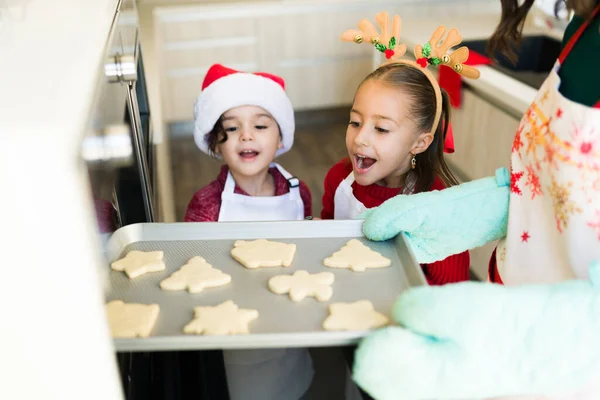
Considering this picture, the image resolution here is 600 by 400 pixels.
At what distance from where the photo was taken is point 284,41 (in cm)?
318

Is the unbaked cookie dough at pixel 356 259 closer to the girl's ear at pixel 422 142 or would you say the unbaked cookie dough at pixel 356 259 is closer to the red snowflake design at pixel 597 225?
the red snowflake design at pixel 597 225

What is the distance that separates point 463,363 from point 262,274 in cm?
26

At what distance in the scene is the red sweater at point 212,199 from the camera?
1.47m

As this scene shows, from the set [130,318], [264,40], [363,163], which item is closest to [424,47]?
[363,163]

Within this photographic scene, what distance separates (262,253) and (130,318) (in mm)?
196

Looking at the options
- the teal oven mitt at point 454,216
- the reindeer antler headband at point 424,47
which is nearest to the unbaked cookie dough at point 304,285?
the teal oven mitt at point 454,216

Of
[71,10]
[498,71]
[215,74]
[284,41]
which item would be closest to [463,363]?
[71,10]

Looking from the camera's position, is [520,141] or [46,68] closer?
[46,68]

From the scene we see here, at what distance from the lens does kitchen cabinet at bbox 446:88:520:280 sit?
1811mm

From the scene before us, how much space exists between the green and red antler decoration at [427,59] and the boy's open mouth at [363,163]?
25 cm

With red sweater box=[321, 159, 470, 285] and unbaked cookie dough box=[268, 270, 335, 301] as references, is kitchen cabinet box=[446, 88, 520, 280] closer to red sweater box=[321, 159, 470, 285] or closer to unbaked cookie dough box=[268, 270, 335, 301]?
red sweater box=[321, 159, 470, 285]

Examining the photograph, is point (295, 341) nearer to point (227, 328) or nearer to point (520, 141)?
point (227, 328)

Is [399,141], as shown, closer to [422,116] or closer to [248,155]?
[422,116]

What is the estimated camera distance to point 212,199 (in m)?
1.50
